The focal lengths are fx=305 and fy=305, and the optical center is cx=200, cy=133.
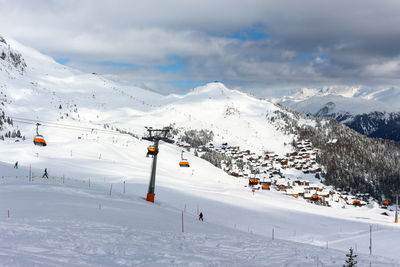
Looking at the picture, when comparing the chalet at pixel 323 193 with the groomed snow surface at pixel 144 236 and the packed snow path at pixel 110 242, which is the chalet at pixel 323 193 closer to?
the groomed snow surface at pixel 144 236

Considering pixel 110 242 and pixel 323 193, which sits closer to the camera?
pixel 110 242

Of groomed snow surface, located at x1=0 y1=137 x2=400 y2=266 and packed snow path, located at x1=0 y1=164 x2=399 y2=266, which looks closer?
packed snow path, located at x1=0 y1=164 x2=399 y2=266

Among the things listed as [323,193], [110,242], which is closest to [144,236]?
[110,242]

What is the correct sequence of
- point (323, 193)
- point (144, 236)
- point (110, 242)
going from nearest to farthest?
point (110, 242) < point (144, 236) < point (323, 193)

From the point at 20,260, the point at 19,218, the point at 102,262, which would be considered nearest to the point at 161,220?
the point at 19,218

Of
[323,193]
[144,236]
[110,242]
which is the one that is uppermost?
[110,242]

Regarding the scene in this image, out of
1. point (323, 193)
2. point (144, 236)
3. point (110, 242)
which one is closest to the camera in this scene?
point (110, 242)

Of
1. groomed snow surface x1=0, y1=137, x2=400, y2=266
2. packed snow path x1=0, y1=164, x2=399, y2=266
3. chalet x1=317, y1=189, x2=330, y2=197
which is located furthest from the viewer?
chalet x1=317, y1=189, x2=330, y2=197

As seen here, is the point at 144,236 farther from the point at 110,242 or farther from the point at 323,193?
the point at 323,193

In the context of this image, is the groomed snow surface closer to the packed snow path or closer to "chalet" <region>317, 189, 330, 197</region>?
the packed snow path

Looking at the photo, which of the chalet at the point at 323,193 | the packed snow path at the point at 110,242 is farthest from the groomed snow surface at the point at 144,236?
the chalet at the point at 323,193

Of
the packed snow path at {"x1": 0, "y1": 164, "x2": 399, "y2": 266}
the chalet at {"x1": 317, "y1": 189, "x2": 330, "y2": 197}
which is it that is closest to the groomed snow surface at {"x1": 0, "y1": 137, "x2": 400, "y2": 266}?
the packed snow path at {"x1": 0, "y1": 164, "x2": 399, "y2": 266}

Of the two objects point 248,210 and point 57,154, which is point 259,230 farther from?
point 57,154

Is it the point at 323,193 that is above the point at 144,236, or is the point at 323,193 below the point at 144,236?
below
